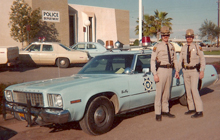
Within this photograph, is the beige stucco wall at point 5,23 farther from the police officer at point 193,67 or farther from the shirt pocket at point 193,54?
the shirt pocket at point 193,54

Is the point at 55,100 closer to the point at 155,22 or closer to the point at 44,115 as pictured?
the point at 44,115

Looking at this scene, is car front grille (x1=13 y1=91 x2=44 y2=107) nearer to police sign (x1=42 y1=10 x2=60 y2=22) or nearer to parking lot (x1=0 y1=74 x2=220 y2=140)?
parking lot (x1=0 y1=74 x2=220 y2=140)

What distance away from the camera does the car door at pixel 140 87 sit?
5.62 m

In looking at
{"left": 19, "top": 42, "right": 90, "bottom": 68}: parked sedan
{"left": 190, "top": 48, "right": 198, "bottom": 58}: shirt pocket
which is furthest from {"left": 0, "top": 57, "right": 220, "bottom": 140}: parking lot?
{"left": 19, "top": 42, "right": 90, "bottom": 68}: parked sedan

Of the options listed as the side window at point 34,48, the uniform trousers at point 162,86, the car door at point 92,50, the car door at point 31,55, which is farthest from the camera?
the car door at point 92,50

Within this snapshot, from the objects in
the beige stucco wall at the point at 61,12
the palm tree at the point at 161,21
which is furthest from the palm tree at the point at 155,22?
the beige stucco wall at the point at 61,12

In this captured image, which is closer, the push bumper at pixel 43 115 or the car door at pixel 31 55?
the push bumper at pixel 43 115

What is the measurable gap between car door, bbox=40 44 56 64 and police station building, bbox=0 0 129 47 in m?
6.40

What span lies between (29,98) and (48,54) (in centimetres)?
1221

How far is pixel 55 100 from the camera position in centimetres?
458

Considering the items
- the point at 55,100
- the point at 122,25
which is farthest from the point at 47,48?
the point at 122,25

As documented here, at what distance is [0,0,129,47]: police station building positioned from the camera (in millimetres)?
22719

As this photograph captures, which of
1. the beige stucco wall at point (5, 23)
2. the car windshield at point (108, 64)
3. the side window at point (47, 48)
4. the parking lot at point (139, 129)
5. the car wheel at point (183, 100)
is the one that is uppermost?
the beige stucco wall at point (5, 23)

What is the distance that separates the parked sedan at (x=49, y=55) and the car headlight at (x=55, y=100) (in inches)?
483
